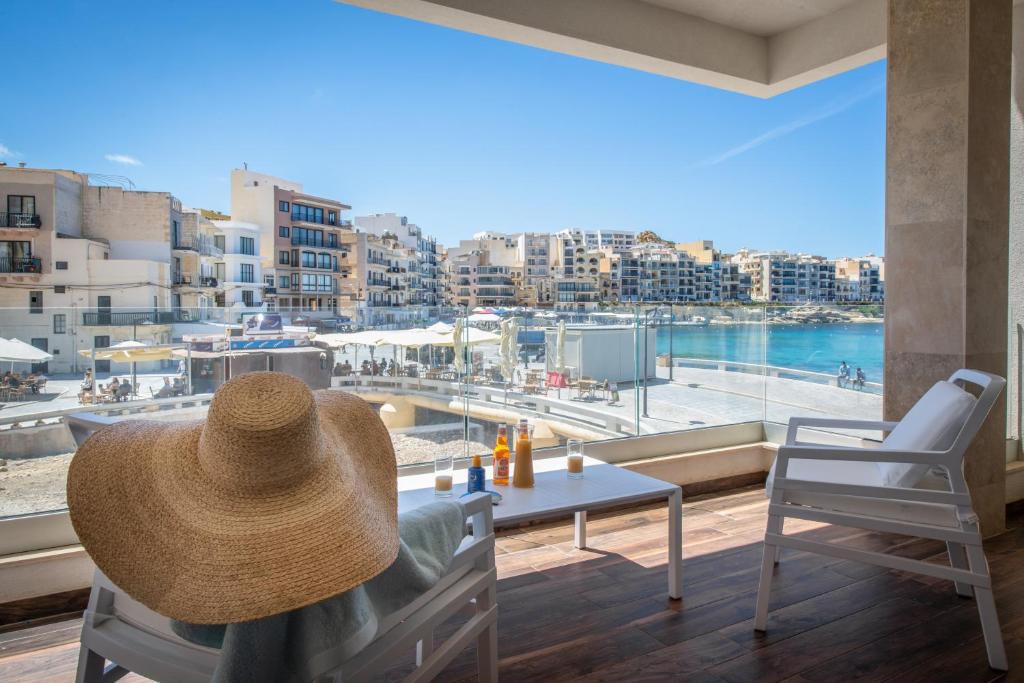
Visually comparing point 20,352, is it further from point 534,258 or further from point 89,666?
point 534,258

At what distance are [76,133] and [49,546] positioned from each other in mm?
42689

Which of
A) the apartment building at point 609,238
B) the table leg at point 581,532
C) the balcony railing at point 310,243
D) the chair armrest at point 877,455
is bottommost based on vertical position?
the table leg at point 581,532

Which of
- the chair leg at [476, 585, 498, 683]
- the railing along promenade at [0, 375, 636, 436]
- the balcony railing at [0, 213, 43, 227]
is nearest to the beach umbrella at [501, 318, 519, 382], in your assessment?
the railing along promenade at [0, 375, 636, 436]

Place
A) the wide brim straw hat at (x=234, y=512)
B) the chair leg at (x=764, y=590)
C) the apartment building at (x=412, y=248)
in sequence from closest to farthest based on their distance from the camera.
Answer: the wide brim straw hat at (x=234, y=512)
the chair leg at (x=764, y=590)
the apartment building at (x=412, y=248)

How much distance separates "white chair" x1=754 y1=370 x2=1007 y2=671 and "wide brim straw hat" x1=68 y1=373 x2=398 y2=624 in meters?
1.60

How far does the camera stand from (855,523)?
2.05 m

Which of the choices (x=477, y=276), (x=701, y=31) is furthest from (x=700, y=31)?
(x=477, y=276)

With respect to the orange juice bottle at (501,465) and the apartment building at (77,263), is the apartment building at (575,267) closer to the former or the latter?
the apartment building at (77,263)

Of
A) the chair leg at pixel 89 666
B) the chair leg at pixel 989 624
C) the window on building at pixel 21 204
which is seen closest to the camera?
the chair leg at pixel 89 666

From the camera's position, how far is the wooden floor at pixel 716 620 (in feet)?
6.08

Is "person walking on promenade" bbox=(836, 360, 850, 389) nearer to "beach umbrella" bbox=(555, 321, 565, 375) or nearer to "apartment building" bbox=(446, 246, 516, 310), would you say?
"beach umbrella" bbox=(555, 321, 565, 375)

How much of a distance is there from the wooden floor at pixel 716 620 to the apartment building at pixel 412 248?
165 feet

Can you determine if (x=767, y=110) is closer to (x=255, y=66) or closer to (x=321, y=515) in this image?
(x=255, y=66)

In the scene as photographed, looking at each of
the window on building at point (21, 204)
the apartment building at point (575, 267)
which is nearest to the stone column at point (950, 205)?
the window on building at point (21, 204)
